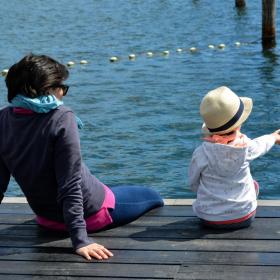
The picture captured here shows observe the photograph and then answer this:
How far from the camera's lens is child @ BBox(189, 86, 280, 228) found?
4410mm

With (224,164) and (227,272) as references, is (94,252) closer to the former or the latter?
(227,272)

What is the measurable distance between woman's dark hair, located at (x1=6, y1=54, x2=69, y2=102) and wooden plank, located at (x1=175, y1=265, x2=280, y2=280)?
1177 millimetres

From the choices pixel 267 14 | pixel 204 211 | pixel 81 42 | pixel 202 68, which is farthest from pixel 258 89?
pixel 204 211

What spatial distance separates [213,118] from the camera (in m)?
4.41

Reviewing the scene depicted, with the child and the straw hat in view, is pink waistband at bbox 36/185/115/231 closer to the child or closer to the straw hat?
the child

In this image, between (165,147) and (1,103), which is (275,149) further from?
(1,103)

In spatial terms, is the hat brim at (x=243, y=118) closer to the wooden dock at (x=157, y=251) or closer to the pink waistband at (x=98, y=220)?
the wooden dock at (x=157, y=251)

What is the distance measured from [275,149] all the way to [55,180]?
6.59 metres

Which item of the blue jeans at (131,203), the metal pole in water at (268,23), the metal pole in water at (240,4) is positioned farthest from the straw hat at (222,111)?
the metal pole in water at (240,4)

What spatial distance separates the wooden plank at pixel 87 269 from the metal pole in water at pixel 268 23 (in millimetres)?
14750

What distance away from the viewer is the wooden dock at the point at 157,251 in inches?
156

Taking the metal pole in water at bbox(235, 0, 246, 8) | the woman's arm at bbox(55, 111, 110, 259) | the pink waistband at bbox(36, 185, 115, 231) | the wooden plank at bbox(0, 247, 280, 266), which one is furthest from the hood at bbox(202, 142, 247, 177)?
the metal pole in water at bbox(235, 0, 246, 8)

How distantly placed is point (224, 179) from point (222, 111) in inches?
15.7

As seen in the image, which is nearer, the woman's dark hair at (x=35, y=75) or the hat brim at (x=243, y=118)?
the woman's dark hair at (x=35, y=75)
